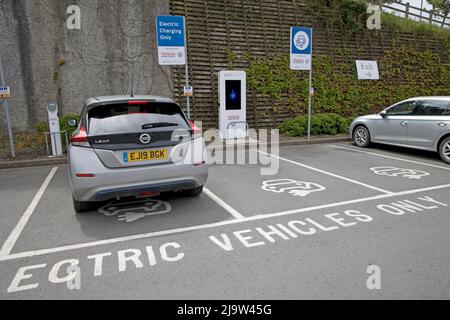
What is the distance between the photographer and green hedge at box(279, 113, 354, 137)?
1080 cm

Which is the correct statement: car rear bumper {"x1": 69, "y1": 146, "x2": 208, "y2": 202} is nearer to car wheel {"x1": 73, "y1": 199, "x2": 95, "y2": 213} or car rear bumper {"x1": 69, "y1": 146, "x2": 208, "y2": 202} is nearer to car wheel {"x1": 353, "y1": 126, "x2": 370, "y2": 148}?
car wheel {"x1": 73, "y1": 199, "x2": 95, "y2": 213}

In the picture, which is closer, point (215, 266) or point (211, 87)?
point (215, 266)

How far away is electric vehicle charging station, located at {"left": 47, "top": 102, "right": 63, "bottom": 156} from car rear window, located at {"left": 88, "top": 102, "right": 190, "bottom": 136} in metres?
4.36

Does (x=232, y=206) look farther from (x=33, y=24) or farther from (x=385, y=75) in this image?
(x=385, y=75)

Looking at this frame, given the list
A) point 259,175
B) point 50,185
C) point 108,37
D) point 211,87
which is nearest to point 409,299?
point 259,175

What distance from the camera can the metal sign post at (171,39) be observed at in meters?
7.75

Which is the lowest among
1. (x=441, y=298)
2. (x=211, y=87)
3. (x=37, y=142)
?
Answer: (x=441, y=298)

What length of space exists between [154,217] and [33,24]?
8.14 metres

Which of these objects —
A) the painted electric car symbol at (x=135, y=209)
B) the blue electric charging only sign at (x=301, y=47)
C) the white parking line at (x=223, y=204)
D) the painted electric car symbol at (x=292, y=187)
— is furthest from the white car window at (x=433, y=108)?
the painted electric car symbol at (x=135, y=209)

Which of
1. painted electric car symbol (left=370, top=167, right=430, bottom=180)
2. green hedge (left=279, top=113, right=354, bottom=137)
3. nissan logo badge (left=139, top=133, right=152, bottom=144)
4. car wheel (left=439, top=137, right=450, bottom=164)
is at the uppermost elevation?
nissan logo badge (left=139, top=133, right=152, bottom=144)

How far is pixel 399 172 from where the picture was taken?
21.3 feet

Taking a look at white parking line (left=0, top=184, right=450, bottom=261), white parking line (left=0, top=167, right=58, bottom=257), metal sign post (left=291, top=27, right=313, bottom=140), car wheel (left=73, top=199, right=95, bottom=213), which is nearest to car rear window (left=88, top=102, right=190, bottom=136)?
car wheel (left=73, top=199, right=95, bottom=213)

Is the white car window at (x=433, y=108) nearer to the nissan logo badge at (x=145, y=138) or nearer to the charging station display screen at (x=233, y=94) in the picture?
the charging station display screen at (x=233, y=94)
